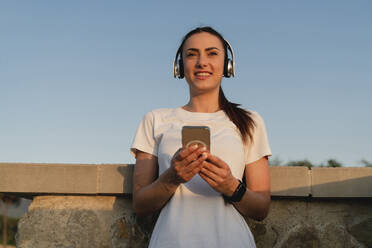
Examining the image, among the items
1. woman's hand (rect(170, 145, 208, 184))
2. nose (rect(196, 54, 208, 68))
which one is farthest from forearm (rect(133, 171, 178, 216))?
nose (rect(196, 54, 208, 68))

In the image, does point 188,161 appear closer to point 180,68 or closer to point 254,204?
point 254,204

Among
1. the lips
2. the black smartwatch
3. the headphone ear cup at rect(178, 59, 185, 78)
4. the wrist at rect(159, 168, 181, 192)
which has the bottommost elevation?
the black smartwatch

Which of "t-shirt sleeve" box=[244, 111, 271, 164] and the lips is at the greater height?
the lips

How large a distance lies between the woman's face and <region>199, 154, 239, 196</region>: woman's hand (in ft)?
2.34

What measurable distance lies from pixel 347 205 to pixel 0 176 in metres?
2.26

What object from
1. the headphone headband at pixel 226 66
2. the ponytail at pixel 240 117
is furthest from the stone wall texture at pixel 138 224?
the headphone headband at pixel 226 66

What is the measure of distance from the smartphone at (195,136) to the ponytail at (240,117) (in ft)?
1.86

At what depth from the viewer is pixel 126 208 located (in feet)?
9.00

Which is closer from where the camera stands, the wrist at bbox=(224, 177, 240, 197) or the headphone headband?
the wrist at bbox=(224, 177, 240, 197)

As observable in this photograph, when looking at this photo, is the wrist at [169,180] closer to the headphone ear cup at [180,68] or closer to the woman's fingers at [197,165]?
the woman's fingers at [197,165]

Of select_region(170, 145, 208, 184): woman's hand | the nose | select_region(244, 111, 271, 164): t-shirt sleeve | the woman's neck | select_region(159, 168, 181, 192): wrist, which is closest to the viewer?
select_region(170, 145, 208, 184): woman's hand

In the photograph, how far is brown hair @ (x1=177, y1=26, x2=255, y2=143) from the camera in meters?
2.39

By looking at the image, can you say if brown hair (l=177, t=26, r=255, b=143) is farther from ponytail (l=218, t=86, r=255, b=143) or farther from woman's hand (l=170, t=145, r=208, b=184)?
woman's hand (l=170, t=145, r=208, b=184)

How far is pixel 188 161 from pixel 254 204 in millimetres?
560
